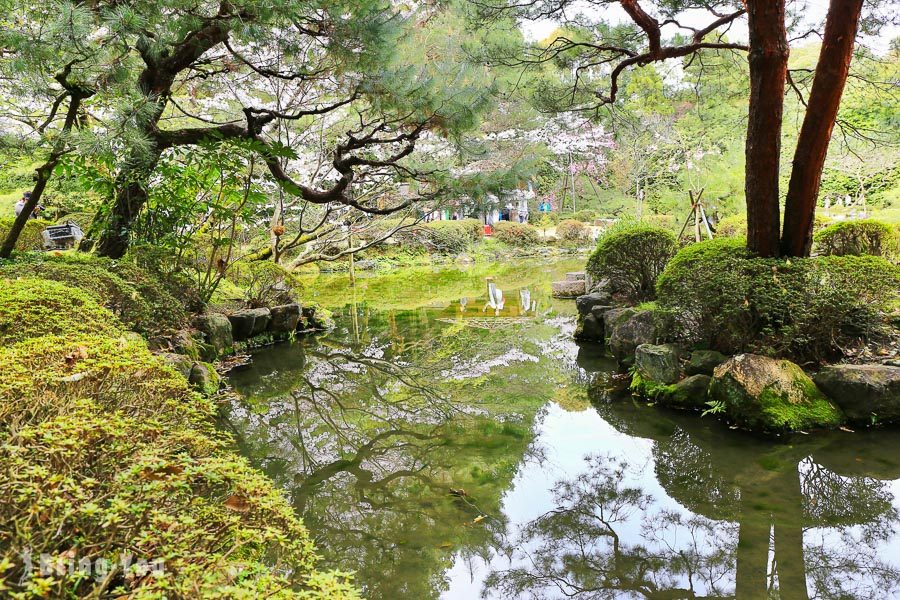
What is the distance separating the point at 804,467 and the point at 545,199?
22.6 m

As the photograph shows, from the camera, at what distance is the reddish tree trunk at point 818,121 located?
445 cm

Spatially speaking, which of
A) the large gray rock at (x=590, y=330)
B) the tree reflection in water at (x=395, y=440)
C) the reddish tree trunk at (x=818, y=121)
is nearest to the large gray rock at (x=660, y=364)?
the tree reflection in water at (x=395, y=440)

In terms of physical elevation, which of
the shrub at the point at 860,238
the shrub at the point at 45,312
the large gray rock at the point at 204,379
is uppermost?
the shrub at the point at 860,238

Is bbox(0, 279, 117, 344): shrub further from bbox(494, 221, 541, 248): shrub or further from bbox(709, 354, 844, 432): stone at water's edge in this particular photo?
bbox(494, 221, 541, 248): shrub

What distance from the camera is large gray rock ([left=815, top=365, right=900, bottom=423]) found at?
12.3 ft

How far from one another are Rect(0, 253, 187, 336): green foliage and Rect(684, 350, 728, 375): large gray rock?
15.0 feet

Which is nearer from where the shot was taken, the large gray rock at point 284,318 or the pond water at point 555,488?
the pond water at point 555,488

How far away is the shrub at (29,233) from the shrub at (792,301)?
1213 centimetres

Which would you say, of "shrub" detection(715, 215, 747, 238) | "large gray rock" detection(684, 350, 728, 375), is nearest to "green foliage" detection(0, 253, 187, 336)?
"large gray rock" detection(684, 350, 728, 375)

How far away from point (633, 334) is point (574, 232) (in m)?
15.8

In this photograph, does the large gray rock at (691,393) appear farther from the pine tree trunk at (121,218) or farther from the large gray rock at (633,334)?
the pine tree trunk at (121,218)

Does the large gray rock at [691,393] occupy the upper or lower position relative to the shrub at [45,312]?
lower

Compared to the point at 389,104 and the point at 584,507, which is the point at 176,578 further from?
the point at 389,104

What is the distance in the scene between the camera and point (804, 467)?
10.8ft
